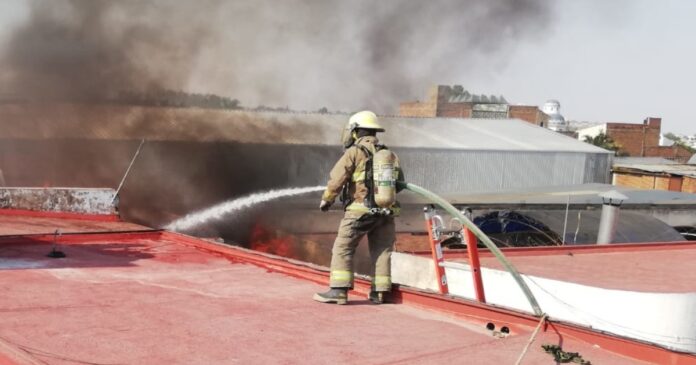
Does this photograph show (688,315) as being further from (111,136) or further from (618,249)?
(111,136)

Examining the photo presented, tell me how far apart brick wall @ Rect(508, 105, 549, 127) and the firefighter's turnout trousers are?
122ft

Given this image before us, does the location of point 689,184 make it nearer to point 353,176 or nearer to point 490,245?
point 353,176

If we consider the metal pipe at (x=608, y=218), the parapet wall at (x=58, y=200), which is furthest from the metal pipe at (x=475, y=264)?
the metal pipe at (x=608, y=218)

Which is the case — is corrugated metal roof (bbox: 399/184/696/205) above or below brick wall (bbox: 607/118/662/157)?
below

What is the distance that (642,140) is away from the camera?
43.0m

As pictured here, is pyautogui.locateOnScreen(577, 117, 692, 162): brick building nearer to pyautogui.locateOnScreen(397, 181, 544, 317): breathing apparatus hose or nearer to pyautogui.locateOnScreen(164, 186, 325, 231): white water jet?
pyautogui.locateOnScreen(164, 186, 325, 231): white water jet

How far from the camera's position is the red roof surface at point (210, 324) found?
12.2 feet

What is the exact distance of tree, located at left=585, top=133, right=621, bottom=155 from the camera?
41609 mm

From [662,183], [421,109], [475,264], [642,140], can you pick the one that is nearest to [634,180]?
[662,183]

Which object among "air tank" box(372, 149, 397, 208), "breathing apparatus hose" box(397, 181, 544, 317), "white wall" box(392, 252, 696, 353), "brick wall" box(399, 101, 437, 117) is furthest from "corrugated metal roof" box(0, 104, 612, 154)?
"breathing apparatus hose" box(397, 181, 544, 317)

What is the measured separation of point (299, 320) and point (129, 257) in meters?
2.75

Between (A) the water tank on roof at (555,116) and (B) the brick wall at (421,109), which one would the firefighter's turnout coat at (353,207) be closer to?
(B) the brick wall at (421,109)

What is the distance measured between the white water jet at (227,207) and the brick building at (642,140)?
89.8ft

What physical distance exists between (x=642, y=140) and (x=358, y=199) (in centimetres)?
4198
